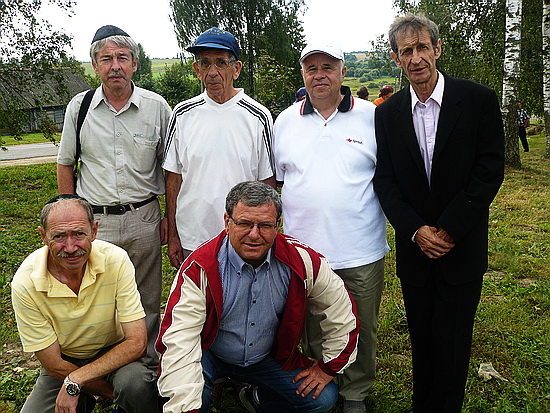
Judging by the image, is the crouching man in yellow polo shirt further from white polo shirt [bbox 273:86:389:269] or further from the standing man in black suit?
the standing man in black suit

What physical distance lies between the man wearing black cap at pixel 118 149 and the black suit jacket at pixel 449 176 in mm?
1633

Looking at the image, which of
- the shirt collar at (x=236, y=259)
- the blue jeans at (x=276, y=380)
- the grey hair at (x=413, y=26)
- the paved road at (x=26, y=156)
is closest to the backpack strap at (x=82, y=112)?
the shirt collar at (x=236, y=259)

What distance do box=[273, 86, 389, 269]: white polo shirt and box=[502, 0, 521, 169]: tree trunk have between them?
9426mm

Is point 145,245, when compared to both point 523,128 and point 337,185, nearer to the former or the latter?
point 337,185

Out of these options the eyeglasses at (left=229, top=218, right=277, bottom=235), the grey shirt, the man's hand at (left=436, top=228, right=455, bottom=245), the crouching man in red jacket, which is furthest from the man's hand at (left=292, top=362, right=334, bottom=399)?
the grey shirt

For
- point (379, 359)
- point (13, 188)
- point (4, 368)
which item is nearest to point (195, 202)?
point (379, 359)

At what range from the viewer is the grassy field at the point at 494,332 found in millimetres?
3543

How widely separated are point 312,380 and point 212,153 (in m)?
1.51

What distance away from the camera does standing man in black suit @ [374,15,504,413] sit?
279 cm

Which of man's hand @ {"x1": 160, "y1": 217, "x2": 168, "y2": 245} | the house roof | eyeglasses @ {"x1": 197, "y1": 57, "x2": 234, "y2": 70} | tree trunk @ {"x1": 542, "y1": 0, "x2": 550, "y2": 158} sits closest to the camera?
eyeglasses @ {"x1": 197, "y1": 57, "x2": 234, "y2": 70}

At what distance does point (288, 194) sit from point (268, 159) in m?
0.31

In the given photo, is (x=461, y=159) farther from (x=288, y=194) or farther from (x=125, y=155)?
(x=125, y=155)

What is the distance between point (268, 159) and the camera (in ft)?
11.3

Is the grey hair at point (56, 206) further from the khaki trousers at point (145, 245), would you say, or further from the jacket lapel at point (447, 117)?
the jacket lapel at point (447, 117)
